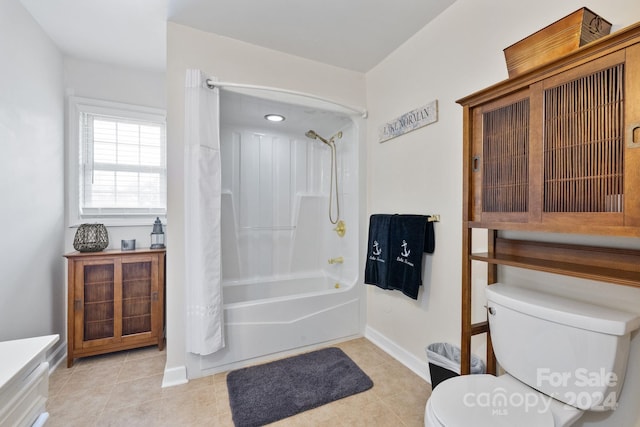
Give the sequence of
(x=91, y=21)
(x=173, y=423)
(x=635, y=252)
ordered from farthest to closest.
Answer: (x=91, y=21) < (x=173, y=423) < (x=635, y=252)

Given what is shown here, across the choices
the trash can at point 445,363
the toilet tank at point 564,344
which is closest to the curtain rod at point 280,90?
the toilet tank at point 564,344

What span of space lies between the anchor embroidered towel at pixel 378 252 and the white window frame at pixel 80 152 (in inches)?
83.1

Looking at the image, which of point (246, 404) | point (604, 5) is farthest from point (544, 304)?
point (246, 404)

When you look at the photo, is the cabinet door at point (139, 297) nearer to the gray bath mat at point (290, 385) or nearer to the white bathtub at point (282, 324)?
the white bathtub at point (282, 324)

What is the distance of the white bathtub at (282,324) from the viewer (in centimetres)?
207

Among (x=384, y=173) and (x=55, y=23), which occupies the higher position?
(x=55, y=23)

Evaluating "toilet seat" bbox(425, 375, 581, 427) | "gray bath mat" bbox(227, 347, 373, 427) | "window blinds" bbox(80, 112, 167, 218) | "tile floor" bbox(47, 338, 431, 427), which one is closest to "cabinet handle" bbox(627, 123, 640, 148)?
"toilet seat" bbox(425, 375, 581, 427)

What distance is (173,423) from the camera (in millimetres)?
1533

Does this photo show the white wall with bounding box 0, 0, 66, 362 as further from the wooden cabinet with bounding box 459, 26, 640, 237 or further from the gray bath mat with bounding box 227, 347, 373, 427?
the wooden cabinet with bounding box 459, 26, 640, 237

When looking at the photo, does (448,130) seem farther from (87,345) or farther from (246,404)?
(87,345)

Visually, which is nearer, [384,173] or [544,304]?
[544,304]

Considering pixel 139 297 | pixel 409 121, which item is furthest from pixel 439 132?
pixel 139 297

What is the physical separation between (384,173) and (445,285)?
1.03 metres

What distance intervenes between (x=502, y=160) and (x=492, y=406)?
1.01 meters
